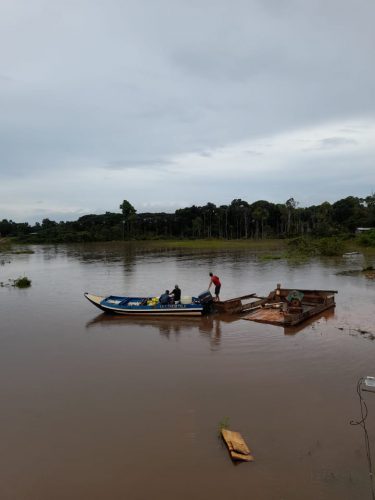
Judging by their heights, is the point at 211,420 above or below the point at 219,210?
below

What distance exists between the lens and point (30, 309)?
821 inches

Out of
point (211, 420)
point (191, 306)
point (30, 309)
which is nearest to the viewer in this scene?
point (211, 420)

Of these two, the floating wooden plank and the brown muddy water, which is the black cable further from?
the floating wooden plank

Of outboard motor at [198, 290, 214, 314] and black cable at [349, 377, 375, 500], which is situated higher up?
outboard motor at [198, 290, 214, 314]

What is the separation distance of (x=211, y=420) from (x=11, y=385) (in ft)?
18.0

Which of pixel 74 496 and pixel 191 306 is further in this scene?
pixel 191 306

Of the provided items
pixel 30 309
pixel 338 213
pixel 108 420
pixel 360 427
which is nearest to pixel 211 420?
pixel 108 420

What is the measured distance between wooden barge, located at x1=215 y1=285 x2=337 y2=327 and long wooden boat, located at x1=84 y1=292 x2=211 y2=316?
3.08 ft

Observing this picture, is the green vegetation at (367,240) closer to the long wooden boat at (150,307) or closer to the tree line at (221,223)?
the tree line at (221,223)

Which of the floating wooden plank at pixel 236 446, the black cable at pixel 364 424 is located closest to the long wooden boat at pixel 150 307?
the black cable at pixel 364 424

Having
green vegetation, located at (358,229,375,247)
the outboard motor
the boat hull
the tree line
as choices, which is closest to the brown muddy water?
the boat hull

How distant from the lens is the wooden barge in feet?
52.1

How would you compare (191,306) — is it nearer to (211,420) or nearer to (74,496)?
(211,420)

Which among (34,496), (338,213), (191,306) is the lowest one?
(34,496)
